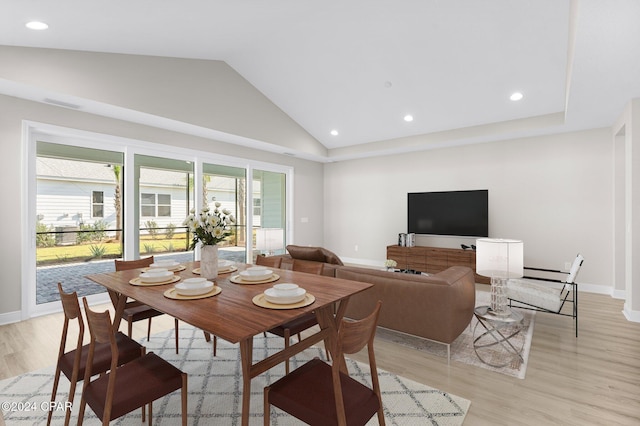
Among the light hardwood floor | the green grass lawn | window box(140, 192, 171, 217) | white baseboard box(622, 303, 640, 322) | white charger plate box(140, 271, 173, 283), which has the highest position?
window box(140, 192, 171, 217)

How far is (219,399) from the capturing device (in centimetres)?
220

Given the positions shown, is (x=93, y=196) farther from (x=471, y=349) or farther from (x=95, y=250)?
(x=471, y=349)

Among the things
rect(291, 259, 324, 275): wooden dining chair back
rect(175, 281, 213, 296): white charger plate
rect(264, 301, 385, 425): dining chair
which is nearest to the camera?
rect(264, 301, 385, 425): dining chair

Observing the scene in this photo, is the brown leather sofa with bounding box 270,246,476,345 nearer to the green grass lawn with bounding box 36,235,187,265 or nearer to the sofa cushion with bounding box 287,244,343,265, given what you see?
the sofa cushion with bounding box 287,244,343,265

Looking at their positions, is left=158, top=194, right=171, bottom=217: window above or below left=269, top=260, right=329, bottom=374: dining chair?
above

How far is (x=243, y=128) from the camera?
553 centimetres

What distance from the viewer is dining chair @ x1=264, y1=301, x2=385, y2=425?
135cm

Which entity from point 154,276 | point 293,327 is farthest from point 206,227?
point 293,327

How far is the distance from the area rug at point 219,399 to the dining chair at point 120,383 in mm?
501

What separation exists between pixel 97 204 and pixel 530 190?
6.98 metres

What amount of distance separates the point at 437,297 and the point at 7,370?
3645mm

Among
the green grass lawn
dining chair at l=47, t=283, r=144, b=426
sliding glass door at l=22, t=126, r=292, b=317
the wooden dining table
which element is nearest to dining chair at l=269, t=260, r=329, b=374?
the wooden dining table

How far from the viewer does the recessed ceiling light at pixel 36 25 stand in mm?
2883

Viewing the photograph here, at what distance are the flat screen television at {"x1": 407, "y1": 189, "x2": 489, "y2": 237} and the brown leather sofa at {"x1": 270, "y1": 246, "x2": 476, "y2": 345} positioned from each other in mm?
3143
